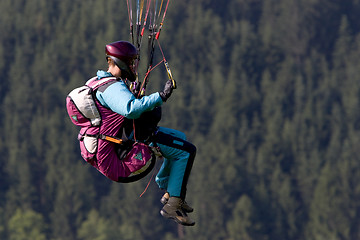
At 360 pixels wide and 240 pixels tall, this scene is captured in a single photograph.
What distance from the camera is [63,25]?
107812 mm

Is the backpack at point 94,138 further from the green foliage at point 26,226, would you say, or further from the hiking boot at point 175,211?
the green foliage at point 26,226

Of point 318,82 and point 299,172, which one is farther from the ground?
point 318,82

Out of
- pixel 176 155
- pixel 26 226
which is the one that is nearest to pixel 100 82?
pixel 176 155

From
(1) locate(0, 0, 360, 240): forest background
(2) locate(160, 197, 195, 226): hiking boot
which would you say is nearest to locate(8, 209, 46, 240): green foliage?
(1) locate(0, 0, 360, 240): forest background

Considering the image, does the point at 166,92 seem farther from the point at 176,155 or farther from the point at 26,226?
the point at 26,226

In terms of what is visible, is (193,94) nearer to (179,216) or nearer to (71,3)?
(71,3)

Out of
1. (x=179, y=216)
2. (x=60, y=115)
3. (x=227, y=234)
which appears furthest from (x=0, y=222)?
(x=179, y=216)

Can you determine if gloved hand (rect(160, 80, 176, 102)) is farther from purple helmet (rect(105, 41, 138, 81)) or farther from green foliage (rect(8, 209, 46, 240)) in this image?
green foliage (rect(8, 209, 46, 240))

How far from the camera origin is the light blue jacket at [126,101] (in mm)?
9703

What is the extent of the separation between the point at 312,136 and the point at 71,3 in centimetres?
3038

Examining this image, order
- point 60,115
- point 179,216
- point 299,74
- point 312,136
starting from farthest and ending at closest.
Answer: point 299,74 < point 312,136 < point 60,115 < point 179,216

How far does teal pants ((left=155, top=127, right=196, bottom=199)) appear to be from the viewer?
10453mm

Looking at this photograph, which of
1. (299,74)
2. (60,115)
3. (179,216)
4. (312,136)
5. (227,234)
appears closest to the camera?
(179,216)

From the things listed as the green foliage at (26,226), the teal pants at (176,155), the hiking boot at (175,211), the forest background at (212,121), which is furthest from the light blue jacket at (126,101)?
the green foliage at (26,226)
